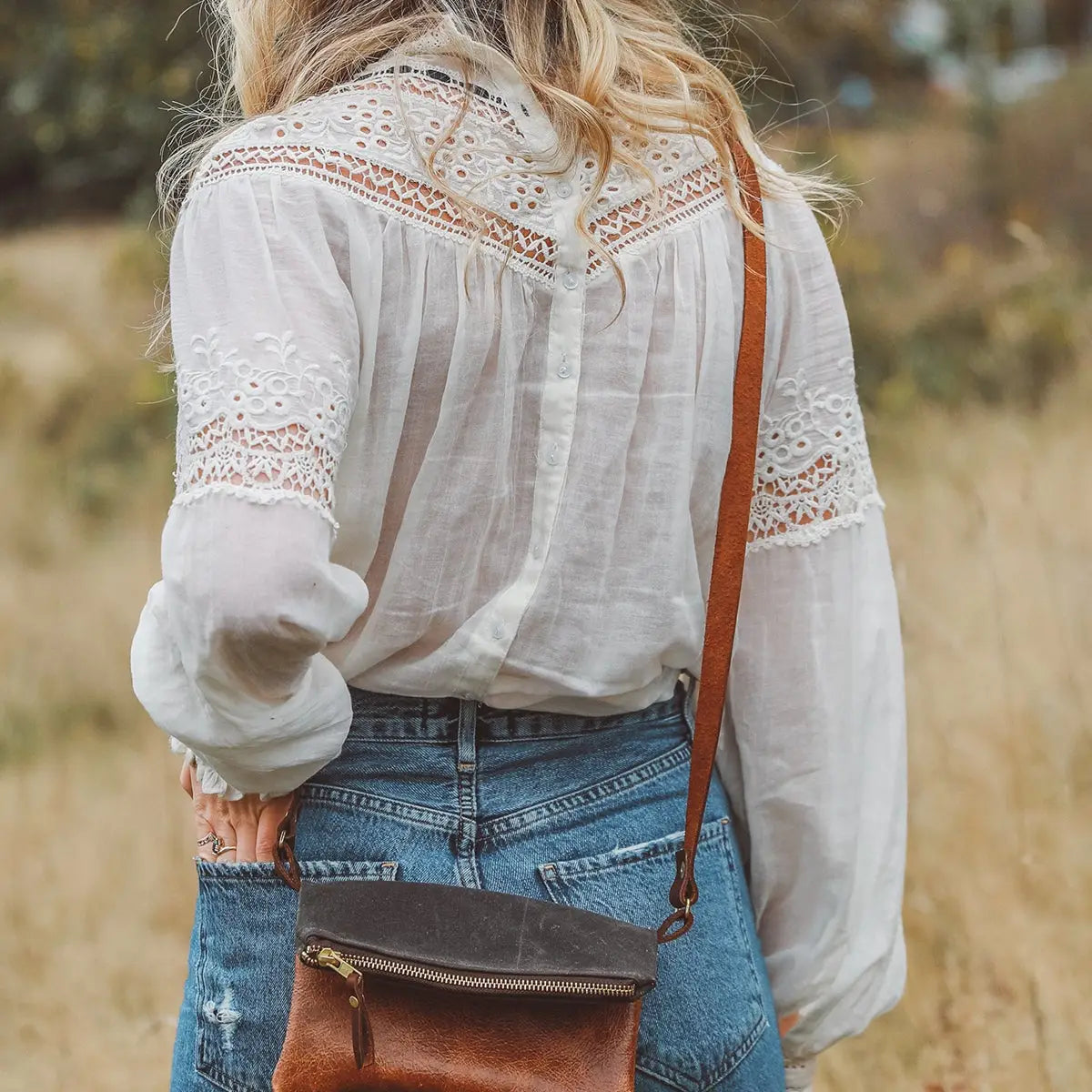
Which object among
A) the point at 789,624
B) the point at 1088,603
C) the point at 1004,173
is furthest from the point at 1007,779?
the point at 1004,173

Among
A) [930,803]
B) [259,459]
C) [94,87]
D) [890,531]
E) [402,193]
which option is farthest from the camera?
[94,87]

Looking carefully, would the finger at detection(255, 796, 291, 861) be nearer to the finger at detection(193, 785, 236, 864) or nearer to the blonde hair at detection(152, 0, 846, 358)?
the finger at detection(193, 785, 236, 864)

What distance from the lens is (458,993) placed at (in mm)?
1184

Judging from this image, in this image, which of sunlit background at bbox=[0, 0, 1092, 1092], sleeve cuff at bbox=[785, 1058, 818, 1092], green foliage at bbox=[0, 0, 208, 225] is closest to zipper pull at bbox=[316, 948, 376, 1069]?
sleeve cuff at bbox=[785, 1058, 818, 1092]

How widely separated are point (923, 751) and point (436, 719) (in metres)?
2.62

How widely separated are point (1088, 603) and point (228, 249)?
11.2 ft

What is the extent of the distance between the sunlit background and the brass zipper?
94 cm

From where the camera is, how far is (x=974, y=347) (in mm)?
6977

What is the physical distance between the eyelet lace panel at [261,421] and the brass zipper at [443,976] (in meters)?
0.36

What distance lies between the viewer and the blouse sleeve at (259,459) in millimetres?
1105

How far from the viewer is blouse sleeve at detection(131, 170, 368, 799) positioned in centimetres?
111

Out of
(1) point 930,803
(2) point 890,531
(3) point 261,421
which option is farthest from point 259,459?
(2) point 890,531

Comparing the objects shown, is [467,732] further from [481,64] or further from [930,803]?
→ [930,803]

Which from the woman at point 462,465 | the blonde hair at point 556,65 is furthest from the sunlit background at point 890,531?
the woman at point 462,465
